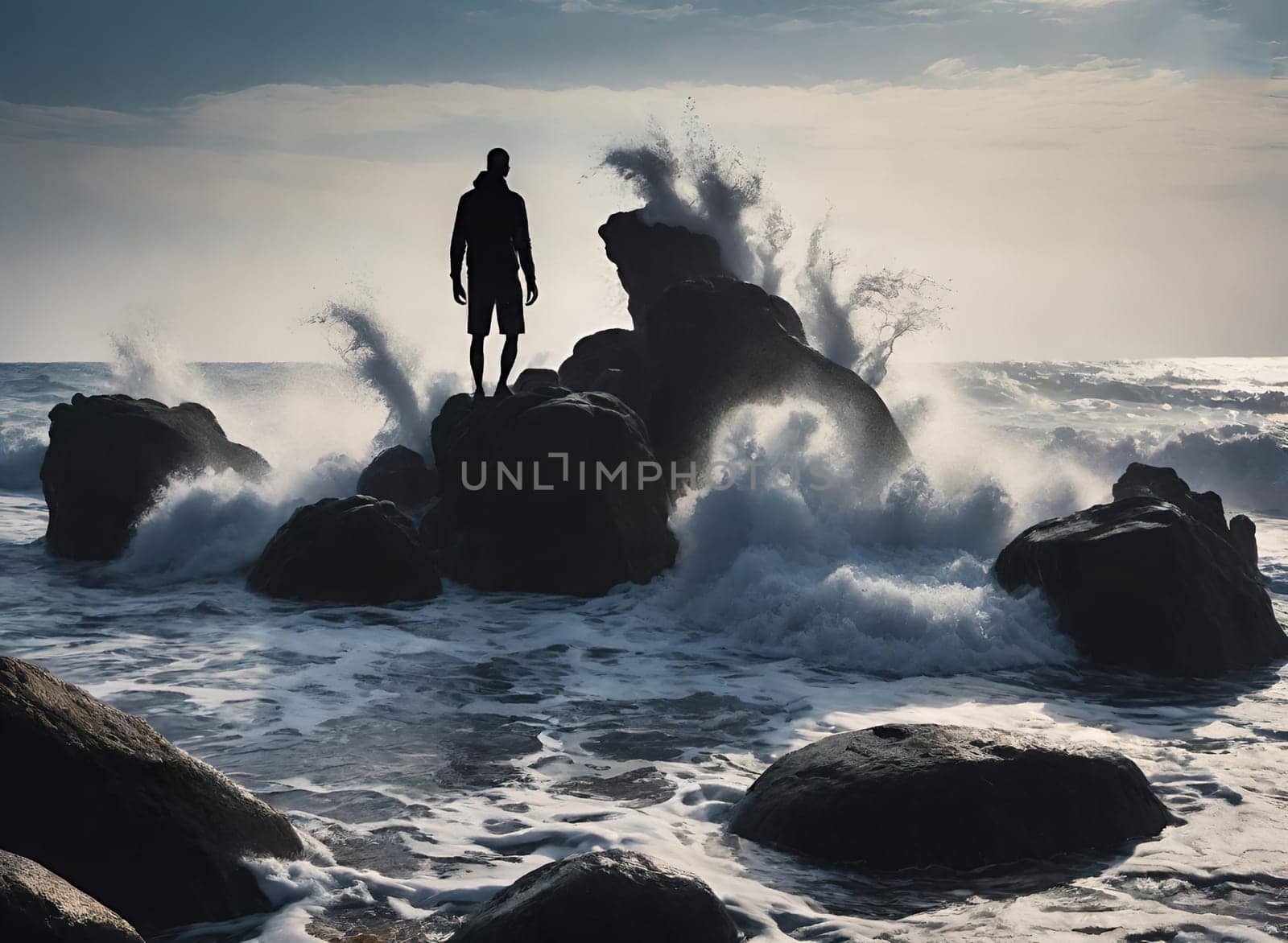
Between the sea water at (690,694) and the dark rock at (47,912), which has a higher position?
the dark rock at (47,912)

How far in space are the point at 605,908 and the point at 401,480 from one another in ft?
35.2

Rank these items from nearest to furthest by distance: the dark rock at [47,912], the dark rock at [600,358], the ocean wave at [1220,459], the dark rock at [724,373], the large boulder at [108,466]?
the dark rock at [47,912]
the large boulder at [108,466]
the dark rock at [724,373]
the dark rock at [600,358]
the ocean wave at [1220,459]

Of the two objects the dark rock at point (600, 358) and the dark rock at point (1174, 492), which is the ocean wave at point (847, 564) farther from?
the dark rock at point (600, 358)

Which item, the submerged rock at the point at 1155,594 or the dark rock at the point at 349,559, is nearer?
the submerged rock at the point at 1155,594

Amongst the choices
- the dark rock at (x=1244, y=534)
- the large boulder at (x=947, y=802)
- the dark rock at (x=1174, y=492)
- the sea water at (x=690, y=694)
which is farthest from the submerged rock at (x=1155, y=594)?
the large boulder at (x=947, y=802)

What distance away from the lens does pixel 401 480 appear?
1336cm

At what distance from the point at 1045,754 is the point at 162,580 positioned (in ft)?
29.8

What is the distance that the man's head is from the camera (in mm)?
10000

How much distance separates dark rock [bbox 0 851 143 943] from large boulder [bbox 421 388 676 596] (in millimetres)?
7261

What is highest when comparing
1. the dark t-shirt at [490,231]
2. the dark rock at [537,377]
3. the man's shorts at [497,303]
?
the dark t-shirt at [490,231]

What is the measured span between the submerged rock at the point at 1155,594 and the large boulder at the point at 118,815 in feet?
20.6

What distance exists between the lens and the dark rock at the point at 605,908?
3061 mm

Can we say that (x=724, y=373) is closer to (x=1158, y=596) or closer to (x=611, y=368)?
(x=611, y=368)

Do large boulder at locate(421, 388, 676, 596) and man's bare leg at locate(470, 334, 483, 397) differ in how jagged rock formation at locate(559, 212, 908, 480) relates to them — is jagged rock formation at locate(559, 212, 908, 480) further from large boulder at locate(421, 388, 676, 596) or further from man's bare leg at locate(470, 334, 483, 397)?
man's bare leg at locate(470, 334, 483, 397)
